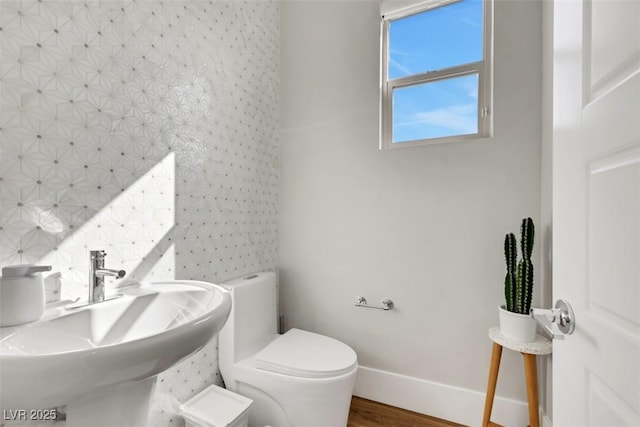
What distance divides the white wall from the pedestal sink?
3.35 ft

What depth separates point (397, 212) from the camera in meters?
1.73

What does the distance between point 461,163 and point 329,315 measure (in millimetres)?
1175

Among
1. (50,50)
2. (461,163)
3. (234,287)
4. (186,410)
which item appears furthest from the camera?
(461,163)

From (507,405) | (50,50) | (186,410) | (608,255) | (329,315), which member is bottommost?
(507,405)

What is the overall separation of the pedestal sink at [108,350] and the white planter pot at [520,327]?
117cm

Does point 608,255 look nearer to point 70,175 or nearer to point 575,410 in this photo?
point 575,410

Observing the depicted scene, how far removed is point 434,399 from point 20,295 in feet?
5.87

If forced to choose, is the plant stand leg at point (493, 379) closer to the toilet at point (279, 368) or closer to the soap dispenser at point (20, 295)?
the toilet at point (279, 368)

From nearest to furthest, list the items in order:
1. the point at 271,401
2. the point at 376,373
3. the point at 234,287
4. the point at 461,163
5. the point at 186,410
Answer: the point at 186,410, the point at 271,401, the point at 234,287, the point at 461,163, the point at 376,373

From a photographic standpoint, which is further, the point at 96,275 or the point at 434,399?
the point at 434,399

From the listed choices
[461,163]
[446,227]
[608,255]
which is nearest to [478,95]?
[461,163]

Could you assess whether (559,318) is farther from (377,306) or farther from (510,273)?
(377,306)

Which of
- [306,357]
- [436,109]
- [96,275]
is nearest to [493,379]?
[306,357]

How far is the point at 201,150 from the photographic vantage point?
1.47 metres
